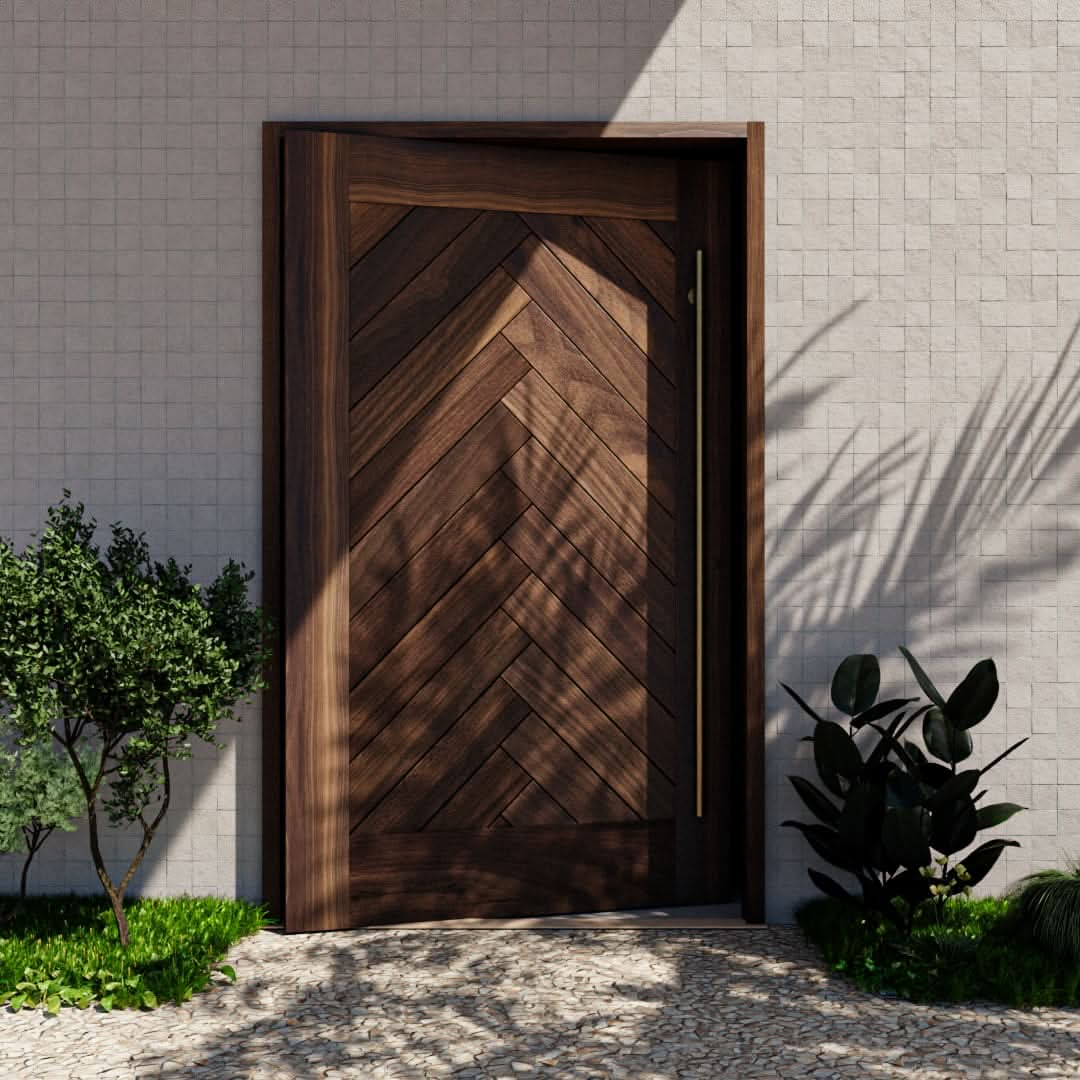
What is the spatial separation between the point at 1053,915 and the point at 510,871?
5.71 feet

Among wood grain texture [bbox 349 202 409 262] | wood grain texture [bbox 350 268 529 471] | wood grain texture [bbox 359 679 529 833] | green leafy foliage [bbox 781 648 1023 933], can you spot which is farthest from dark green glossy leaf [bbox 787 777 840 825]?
wood grain texture [bbox 349 202 409 262]

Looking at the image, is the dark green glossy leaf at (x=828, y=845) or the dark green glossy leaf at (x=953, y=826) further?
the dark green glossy leaf at (x=828, y=845)

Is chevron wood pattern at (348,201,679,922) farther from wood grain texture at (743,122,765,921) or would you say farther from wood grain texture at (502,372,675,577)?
wood grain texture at (743,122,765,921)

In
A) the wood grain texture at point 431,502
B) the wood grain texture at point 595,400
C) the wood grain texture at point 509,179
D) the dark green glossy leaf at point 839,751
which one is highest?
the wood grain texture at point 509,179

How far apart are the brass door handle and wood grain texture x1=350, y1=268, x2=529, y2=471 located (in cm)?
62

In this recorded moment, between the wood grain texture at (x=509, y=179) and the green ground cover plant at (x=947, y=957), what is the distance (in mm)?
2496

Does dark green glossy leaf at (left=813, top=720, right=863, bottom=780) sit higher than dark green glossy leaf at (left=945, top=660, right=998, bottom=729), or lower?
lower

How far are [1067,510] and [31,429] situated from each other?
360cm

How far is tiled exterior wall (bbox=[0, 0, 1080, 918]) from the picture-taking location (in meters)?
4.18

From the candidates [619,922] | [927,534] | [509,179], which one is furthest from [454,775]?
[509,179]

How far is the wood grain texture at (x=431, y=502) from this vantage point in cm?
417

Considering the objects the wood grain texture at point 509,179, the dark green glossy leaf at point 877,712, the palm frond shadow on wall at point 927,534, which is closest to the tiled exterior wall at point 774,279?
the palm frond shadow on wall at point 927,534

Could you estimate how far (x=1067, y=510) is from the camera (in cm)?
425

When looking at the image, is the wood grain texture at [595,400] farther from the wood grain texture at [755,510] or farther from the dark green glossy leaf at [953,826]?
the dark green glossy leaf at [953,826]
